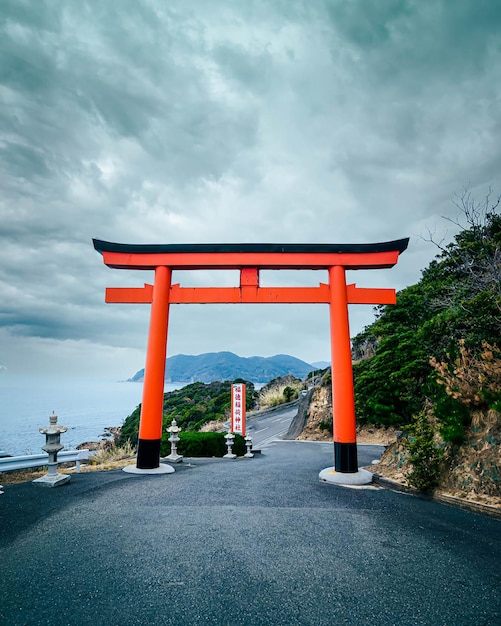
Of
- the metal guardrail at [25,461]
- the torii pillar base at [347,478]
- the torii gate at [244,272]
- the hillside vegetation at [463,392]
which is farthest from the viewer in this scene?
the torii gate at [244,272]

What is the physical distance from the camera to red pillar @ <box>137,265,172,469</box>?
671cm

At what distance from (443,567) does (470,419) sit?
3346 mm

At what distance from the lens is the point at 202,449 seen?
10.8 meters

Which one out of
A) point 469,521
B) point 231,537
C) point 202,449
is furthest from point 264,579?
point 202,449

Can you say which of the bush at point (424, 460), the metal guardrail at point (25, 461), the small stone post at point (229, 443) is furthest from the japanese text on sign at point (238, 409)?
the bush at point (424, 460)

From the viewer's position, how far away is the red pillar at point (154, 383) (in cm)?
671

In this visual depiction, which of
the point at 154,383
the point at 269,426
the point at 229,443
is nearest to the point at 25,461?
the point at 154,383

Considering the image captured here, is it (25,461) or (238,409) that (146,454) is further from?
(238,409)

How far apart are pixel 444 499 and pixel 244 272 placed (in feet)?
18.5

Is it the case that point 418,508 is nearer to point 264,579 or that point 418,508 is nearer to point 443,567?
point 443,567

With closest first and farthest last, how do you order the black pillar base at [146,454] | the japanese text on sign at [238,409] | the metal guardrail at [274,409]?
1. the black pillar base at [146,454]
2. the japanese text on sign at [238,409]
3. the metal guardrail at [274,409]

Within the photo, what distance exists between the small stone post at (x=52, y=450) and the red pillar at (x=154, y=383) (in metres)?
1.56

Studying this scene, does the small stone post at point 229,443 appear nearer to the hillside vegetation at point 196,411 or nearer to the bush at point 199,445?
the bush at point 199,445

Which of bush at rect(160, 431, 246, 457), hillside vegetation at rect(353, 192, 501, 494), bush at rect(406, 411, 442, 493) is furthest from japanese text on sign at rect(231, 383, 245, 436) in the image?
bush at rect(406, 411, 442, 493)
